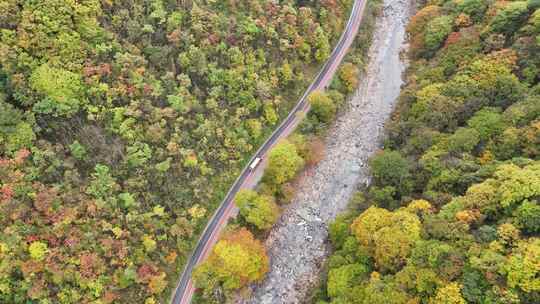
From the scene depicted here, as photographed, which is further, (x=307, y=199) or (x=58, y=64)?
(x=307, y=199)

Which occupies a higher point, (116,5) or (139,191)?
(116,5)

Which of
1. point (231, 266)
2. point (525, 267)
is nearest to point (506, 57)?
point (525, 267)

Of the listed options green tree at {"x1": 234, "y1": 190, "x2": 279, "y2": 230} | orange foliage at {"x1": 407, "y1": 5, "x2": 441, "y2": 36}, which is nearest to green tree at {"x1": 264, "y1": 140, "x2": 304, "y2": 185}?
green tree at {"x1": 234, "y1": 190, "x2": 279, "y2": 230}

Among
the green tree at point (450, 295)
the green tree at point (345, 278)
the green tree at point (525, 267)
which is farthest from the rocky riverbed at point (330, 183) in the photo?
the green tree at point (525, 267)

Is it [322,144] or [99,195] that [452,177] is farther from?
[99,195]

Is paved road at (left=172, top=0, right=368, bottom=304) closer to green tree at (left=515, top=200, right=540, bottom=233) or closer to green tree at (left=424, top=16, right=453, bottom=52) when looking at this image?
green tree at (left=424, top=16, right=453, bottom=52)

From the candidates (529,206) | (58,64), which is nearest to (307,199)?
(529,206)
